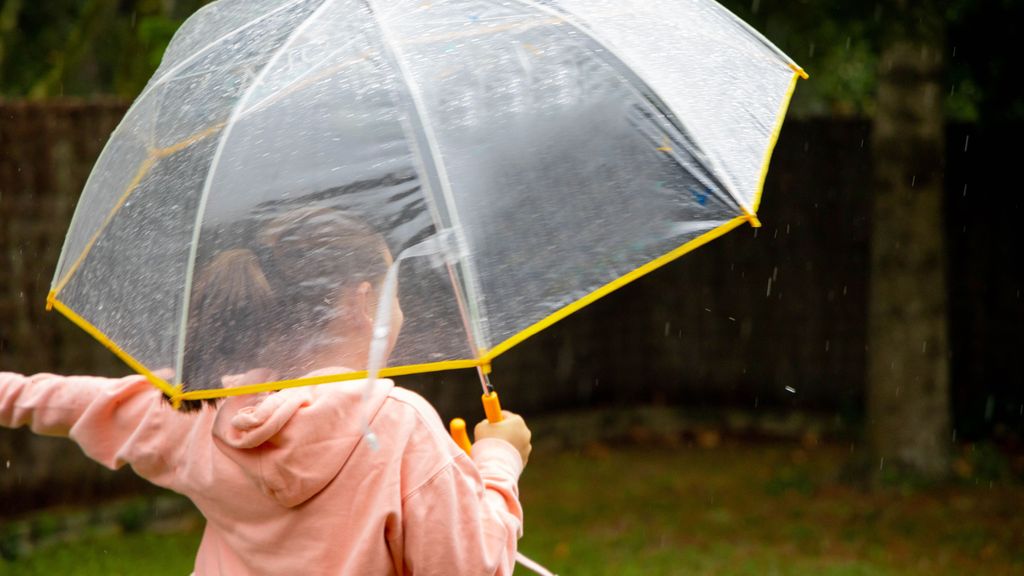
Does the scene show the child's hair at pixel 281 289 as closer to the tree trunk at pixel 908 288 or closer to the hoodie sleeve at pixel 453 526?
the hoodie sleeve at pixel 453 526

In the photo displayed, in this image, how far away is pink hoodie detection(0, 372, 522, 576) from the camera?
228 centimetres

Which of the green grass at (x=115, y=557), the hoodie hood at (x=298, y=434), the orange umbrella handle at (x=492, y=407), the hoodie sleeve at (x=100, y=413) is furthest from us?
the green grass at (x=115, y=557)

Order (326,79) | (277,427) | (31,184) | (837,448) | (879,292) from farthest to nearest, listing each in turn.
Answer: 1. (837,448)
2. (879,292)
3. (31,184)
4. (326,79)
5. (277,427)

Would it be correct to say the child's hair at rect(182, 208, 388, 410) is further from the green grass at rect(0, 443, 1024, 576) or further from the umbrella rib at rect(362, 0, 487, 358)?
the green grass at rect(0, 443, 1024, 576)

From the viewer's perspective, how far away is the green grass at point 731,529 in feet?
21.0

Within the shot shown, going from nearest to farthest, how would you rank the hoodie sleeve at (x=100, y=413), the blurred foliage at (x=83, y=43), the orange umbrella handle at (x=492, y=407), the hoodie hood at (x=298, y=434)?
the hoodie hood at (x=298, y=434) < the orange umbrella handle at (x=492, y=407) < the hoodie sleeve at (x=100, y=413) < the blurred foliage at (x=83, y=43)

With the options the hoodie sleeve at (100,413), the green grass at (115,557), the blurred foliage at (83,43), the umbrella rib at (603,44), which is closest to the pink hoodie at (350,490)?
the hoodie sleeve at (100,413)

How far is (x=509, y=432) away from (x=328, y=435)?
407 mm

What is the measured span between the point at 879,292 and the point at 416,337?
592cm

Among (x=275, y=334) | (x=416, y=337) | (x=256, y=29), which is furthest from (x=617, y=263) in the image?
(x=256, y=29)

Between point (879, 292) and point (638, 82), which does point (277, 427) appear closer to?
point (638, 82)

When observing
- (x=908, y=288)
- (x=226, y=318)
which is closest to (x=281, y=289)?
(x=226, y=318)

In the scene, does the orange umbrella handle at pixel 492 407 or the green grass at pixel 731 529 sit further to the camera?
A: the green grass at pixel 731 529

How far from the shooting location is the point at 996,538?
22.3 ft
